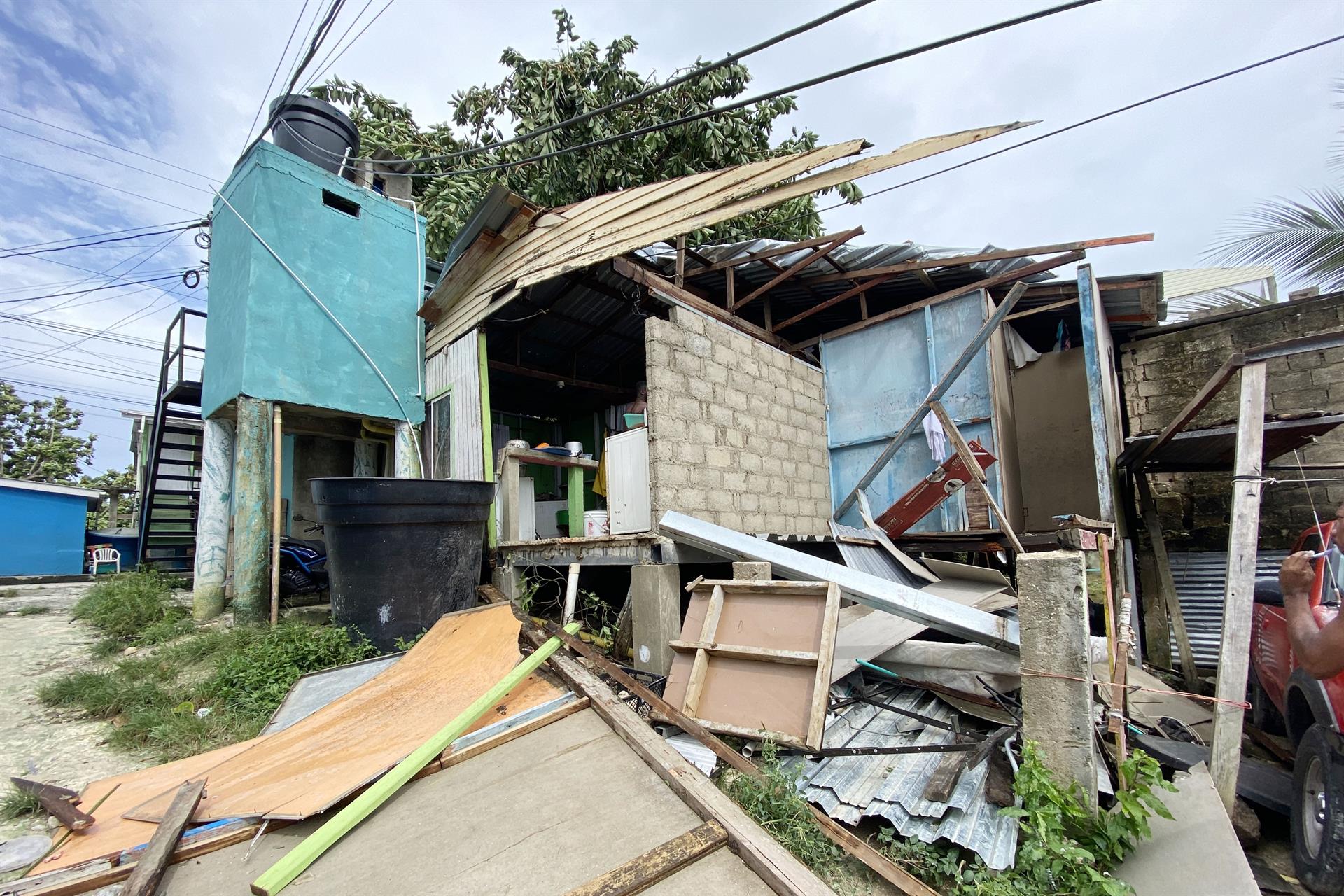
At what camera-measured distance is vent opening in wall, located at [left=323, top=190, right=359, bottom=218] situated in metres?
6.68

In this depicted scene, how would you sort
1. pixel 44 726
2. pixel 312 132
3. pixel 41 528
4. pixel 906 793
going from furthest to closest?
pixel 41 528
pixel 312 132
pixel 44 726
pixel 906 793

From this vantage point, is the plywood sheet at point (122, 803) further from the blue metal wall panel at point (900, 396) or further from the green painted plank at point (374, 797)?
the blue metal wall panel at point (900, 396)

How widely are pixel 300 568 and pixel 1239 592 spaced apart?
870 centimetres

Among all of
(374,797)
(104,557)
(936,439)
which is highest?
(936,439)

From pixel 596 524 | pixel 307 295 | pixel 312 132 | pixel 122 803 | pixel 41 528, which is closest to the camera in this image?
pixel 122 803

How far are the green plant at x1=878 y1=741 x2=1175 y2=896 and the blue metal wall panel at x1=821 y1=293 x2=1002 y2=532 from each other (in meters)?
4.00

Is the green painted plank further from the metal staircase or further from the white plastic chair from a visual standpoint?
the white plastic chair

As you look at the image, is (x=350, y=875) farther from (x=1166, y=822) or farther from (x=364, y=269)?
(x=364, y=269)

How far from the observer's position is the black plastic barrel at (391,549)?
424cm

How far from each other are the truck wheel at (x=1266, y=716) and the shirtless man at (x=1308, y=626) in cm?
152

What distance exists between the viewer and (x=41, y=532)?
10.1m

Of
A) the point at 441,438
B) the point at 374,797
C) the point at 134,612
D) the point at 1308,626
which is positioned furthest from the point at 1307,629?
the point at 134,612

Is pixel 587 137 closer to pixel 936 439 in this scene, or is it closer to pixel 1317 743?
pixel 936 439

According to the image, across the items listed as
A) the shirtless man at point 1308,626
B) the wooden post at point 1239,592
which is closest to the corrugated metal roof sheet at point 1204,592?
the wooden post at point 1239,592
